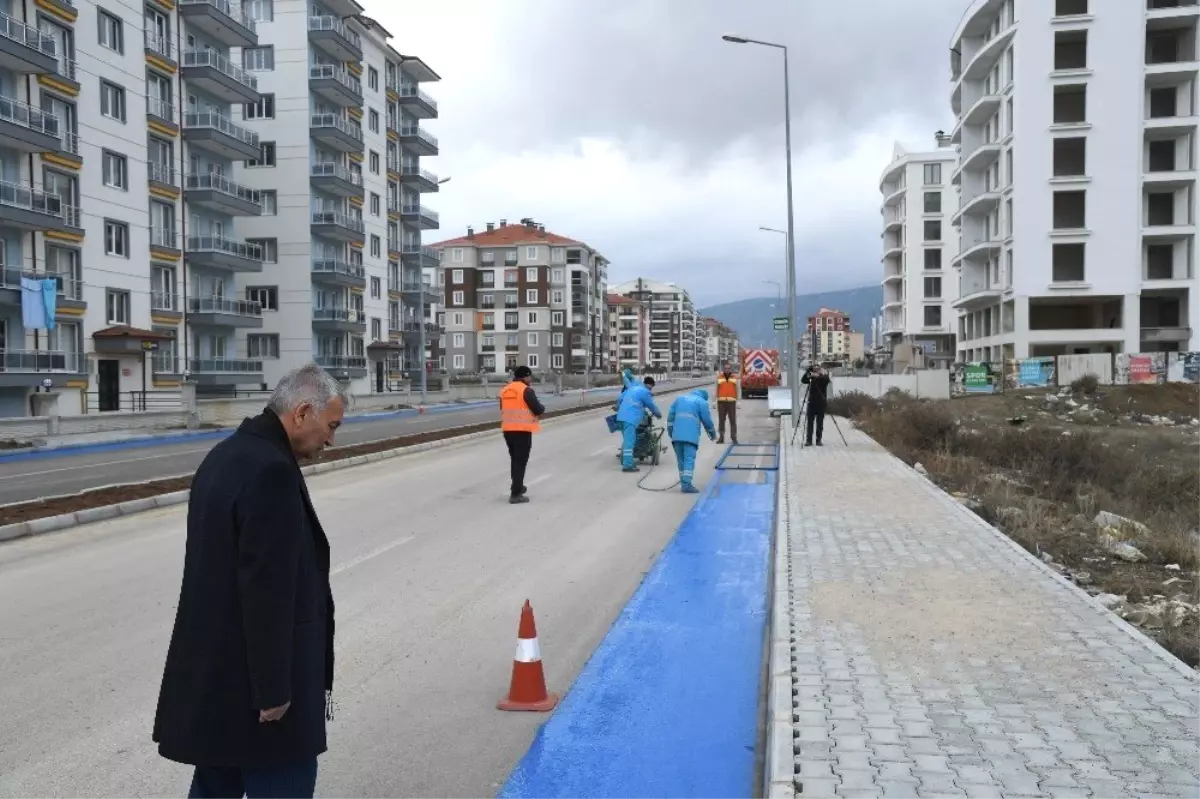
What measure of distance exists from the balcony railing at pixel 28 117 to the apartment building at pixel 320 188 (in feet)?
57.2

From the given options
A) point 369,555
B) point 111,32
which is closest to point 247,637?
point 369,555

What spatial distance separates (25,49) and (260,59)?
24.6m

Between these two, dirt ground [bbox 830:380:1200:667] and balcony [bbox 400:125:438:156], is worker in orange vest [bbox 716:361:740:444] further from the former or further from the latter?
balcony [bbox 400:125:438:156]

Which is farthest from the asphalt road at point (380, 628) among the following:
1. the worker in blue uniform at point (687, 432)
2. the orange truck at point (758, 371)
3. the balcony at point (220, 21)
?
the balcony at point (220, 21)

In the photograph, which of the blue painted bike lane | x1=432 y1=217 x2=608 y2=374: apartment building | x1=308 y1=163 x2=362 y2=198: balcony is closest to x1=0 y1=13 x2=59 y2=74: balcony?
x1=308 y1=163 x2=362 y2=198: balcony

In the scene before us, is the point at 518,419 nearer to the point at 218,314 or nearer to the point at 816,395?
the point at 816,395

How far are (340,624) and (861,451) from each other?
14371 mm

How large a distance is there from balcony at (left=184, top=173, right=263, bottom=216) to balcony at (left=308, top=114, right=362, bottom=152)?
25.0 feet

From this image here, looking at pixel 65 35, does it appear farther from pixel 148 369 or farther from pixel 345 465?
pixel 345 465

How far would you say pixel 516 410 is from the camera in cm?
1270

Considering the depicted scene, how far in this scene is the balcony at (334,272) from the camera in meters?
54.6

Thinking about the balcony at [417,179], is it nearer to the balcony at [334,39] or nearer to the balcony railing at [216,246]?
Result: the balcony at [334,39]

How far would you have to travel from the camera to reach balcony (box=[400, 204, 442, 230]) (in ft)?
219

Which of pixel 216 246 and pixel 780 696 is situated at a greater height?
pixel 216 246
